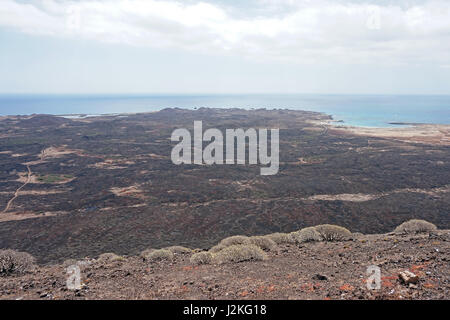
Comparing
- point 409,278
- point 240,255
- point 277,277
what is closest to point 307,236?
point 240,255

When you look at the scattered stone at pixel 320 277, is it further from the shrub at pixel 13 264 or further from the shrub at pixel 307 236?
the shrub at pixel 13 264

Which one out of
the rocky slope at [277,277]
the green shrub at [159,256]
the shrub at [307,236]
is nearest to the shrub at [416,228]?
the rocky slope at [277,277]

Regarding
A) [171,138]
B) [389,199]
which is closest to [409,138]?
[389,199]

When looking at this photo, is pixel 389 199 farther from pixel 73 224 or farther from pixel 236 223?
pixel 73 224

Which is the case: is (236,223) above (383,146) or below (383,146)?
below

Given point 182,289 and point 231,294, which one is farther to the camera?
point 182,289

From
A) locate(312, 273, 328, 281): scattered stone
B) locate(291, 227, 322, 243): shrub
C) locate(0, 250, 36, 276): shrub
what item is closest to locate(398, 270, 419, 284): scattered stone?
locate(312, 273, 328, 281): scattered stone

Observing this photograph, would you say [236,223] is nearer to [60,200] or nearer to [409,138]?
[60,200]

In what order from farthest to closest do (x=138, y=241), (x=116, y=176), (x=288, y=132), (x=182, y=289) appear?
1. (x=288, y=132)
2. (x=116, y=176)
3. (x=138, y=241)
4. (x=182, y=289)

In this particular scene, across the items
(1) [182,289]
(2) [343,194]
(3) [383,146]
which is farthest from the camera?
(3) [383,146]

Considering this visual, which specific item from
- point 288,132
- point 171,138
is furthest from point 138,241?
point 288,132
